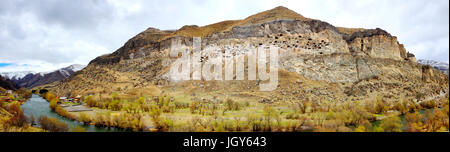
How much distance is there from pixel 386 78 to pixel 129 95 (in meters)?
41.4

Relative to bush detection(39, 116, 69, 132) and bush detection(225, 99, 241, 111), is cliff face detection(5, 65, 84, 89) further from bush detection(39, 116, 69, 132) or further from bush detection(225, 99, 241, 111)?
bush detection(225, 99, 241, 111)

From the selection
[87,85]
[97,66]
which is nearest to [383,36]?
[87,85]

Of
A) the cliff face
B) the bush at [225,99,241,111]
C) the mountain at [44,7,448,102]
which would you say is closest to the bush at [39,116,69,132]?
the bush at [225,99,241,111]

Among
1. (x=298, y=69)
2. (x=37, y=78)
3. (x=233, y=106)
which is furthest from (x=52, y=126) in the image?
(x=37, y=78)

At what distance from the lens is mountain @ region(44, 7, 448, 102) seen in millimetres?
30456

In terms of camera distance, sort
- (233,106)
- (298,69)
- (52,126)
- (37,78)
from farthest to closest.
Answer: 1. (37,78)
2. (298,69)
3. (233,106)
4. (52,126)

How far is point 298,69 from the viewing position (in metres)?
33.2

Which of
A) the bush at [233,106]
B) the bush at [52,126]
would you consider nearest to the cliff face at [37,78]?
the bush at [52,126]

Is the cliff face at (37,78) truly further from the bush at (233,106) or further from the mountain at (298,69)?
the bush at (233,106)

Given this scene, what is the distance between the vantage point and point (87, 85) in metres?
43.7

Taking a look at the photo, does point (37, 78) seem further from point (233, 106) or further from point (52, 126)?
point (233, 106)

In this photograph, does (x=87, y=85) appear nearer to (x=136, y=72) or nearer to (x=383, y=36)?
(x=136, y=72)

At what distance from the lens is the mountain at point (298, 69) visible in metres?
30.5

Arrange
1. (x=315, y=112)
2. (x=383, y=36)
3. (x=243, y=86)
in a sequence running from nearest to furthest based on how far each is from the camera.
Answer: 1. (x=315, y=112)
2. (x=243, y=86)
3. (x=383, y=36)
